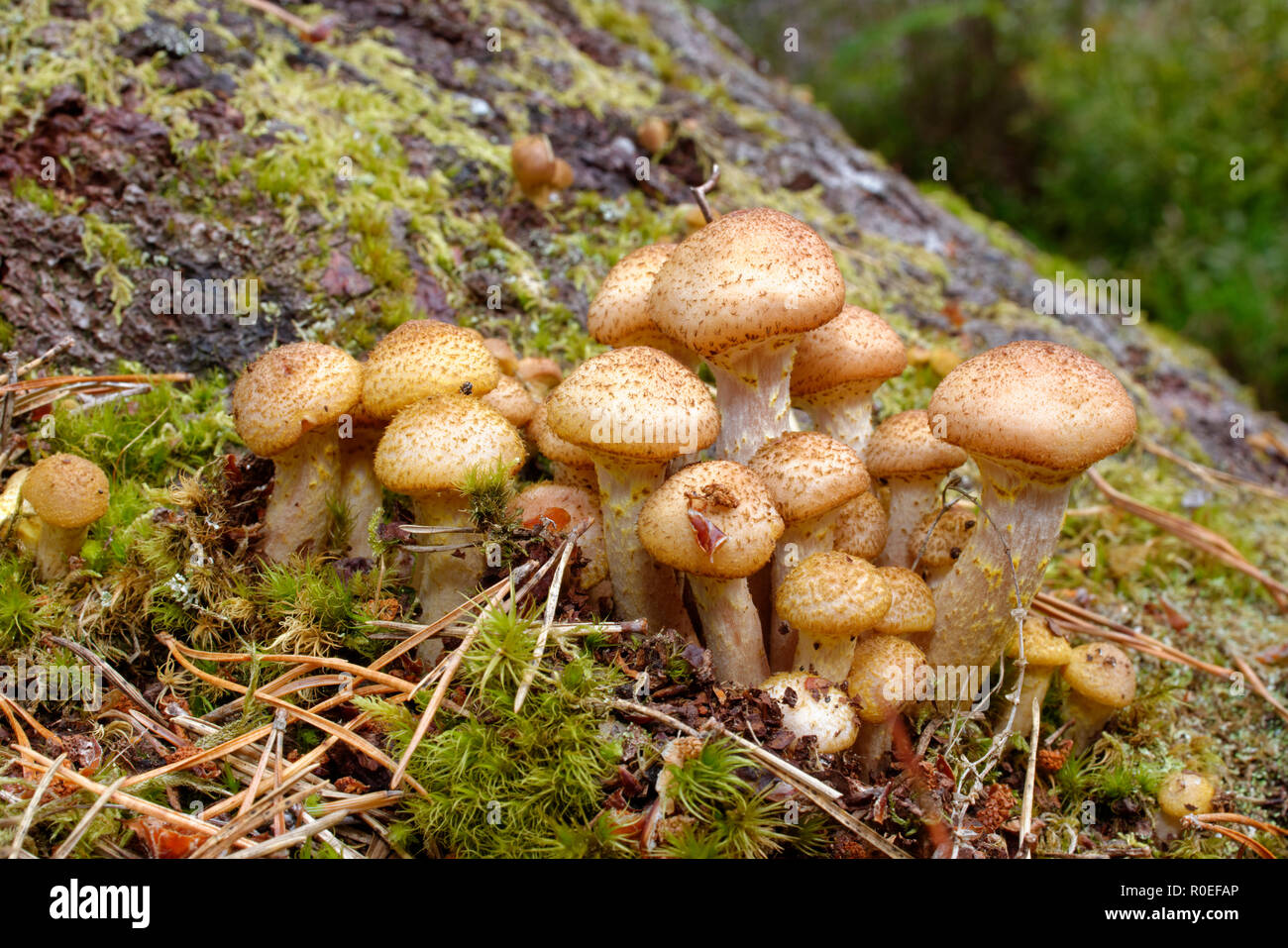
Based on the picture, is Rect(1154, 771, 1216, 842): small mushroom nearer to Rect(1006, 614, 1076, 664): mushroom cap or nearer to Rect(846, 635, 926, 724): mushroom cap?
Rect(1006, 614, 1076, 664): mushroom cap

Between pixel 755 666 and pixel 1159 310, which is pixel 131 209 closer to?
pixel 755 666

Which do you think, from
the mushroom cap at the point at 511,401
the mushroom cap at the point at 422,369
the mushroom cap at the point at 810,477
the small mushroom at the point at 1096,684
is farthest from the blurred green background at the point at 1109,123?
the mushroom cap at the point at 422,369

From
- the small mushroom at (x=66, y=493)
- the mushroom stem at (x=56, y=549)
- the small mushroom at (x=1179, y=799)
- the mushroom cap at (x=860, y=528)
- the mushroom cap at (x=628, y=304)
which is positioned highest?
the mushroom cap at (x=628, y=304)

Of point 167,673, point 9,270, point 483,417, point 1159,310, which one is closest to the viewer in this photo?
point 483,417

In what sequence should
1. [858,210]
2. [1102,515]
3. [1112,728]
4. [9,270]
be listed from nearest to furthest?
[1112,728]
[9,270]
[1102,515]
[858,210]

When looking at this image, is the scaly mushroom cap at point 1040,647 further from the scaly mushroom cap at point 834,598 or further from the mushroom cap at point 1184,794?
the scaly mushroom cap at point 834,598

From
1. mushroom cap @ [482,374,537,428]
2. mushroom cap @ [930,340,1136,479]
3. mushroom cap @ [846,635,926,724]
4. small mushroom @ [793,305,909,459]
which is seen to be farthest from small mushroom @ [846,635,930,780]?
mushroom cap @ [482,374,537,428]

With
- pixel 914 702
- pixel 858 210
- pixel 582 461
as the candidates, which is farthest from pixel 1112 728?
pixel 858 210
